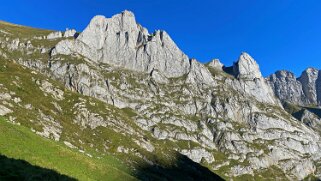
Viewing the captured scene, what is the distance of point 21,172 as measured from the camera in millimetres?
34469

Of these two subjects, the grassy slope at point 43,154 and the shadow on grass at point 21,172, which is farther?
the grassy slope at point 43,154

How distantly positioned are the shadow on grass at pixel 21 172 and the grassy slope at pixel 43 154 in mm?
3634

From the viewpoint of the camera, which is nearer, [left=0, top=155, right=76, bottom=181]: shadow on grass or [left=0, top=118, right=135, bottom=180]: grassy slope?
[left=0, top=155, right=76, bottom=181]: shadow on grass

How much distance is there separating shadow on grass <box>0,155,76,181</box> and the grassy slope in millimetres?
3634

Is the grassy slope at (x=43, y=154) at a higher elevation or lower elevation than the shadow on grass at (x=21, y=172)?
higher

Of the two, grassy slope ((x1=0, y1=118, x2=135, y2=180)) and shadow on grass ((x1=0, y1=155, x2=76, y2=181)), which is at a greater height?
grassy slope ((x1=0, y1=118, x2=135, y2=180))

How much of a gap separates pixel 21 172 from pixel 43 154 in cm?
1349

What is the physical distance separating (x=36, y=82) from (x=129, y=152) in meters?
62.1

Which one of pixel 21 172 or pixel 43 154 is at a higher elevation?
pixel 43 154

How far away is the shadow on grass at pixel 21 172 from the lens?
107 feet

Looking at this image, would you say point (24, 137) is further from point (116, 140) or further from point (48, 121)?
point (116, 140)

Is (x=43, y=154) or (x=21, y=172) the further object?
(x=43, y=154)

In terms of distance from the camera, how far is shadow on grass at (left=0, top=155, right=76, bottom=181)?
3261cm

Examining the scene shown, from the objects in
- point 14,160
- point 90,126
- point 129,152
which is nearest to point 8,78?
point 90,126
